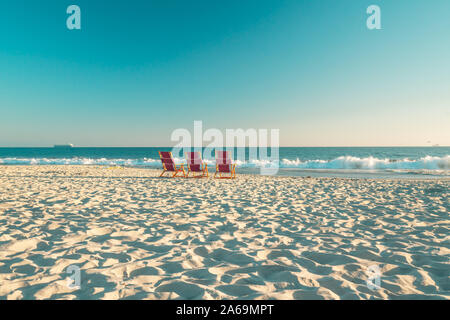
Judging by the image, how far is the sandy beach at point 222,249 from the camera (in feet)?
6.12

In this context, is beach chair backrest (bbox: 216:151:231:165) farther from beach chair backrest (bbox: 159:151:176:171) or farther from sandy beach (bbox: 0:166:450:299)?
sandy beach (bbox: 0:166:450:299)

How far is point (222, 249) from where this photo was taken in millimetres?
2650

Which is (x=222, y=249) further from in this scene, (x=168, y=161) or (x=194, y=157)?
(x=168, y=161)

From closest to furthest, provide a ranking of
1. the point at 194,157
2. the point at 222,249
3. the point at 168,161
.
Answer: the point at 222,249
the point at 194,157
the point at 168,161

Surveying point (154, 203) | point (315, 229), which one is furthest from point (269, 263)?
point (154, 203)

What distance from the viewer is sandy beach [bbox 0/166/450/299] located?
1866 millimetres

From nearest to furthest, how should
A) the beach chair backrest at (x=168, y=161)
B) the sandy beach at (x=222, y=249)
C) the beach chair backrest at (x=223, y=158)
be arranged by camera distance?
the sandy beach at (x=222, y=249)
the beach chair backrest at (x=223, y=158)
the beach chair backrest at (x=168, y=161)

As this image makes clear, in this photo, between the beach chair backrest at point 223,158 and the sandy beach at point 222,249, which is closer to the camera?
the sandy beach at point 222,249

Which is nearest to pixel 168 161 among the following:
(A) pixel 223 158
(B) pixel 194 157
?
(B) pixel 194 157

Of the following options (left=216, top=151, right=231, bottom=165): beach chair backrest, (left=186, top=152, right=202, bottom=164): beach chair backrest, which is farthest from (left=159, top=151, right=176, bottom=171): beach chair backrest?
(left=216, top=151, right=231, bottom=165): beach chair backrest

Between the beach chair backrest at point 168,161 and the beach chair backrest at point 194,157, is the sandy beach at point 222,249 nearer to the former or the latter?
the beach chair backrest at point 194,157

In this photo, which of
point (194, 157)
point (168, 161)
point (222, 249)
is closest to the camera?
point (222, 249)

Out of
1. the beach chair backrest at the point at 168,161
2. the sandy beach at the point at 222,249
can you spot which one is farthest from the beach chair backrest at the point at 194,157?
the sandy beach at the point at 222,249
